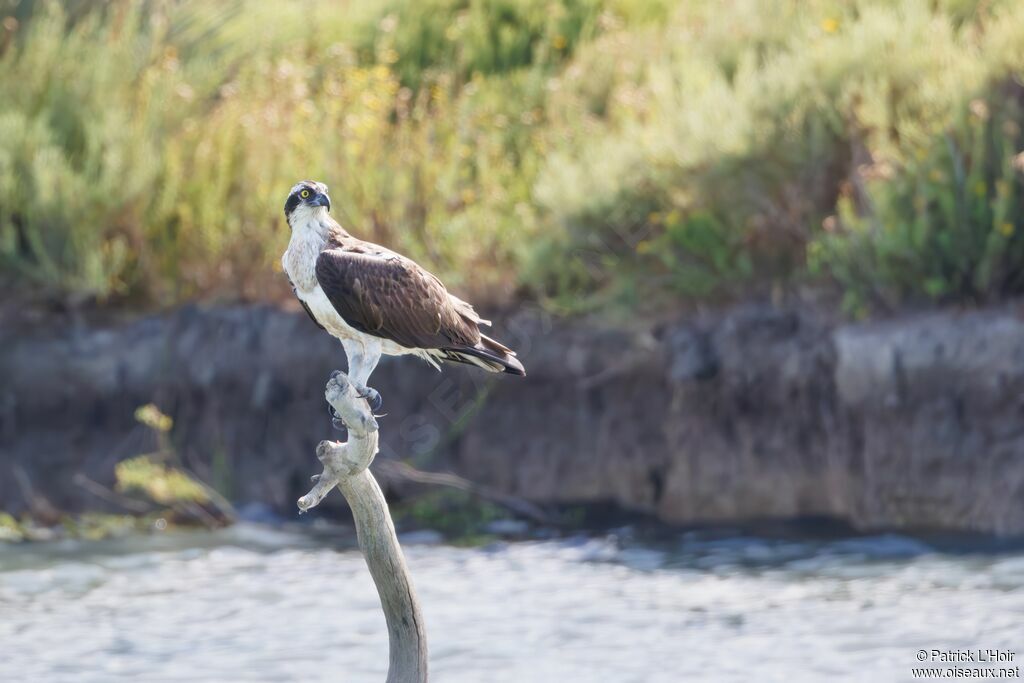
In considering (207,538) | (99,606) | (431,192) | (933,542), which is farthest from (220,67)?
(933,542)

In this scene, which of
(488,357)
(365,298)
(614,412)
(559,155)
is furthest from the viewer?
(559,155)

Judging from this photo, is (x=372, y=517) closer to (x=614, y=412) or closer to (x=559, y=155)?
(x=614, y=412)

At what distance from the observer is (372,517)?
6.08 m

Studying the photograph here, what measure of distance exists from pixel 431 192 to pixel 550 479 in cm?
233

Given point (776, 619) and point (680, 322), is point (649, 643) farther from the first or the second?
point (680, 322)

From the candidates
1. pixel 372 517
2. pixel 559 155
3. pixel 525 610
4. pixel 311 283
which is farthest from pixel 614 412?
pixel 372 517

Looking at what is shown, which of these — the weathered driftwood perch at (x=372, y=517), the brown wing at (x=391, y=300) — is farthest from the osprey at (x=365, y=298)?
the weathered driftwood perch at (x=372, y=517)

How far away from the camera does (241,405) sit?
11461 millimetres

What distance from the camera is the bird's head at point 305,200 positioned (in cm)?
632

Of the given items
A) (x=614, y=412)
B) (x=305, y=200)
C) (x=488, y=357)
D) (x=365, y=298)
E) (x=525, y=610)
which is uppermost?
(x=305, y=200)

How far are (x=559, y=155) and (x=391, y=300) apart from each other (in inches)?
220

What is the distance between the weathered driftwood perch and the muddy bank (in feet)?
14.2

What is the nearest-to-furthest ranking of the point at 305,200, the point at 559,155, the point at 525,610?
the point at 305,200, the point at 525,610, the point at 559,155

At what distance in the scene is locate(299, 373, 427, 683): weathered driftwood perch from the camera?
5.75m
